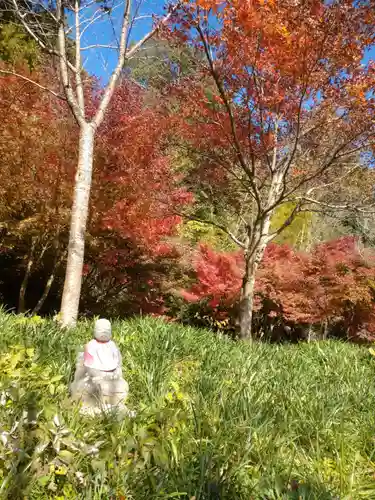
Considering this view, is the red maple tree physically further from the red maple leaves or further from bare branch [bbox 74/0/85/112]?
the red maple leaves

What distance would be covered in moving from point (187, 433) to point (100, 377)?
679mm

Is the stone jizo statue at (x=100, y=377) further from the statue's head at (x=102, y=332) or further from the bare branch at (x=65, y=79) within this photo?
the bare branch at (x=65, y=79)

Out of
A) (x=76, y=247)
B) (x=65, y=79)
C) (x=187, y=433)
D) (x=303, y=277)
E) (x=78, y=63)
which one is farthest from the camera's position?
(x=303, y=277)

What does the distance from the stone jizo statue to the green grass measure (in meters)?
0.14

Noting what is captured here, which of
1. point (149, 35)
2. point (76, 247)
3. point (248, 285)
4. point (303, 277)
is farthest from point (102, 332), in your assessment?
point (303, 277)

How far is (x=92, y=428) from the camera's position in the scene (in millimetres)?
2621

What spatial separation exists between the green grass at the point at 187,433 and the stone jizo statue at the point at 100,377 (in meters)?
0.14

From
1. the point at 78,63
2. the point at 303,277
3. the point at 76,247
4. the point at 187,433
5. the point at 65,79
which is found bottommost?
the point at 187,433

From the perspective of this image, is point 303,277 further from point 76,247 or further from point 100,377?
point 100,377

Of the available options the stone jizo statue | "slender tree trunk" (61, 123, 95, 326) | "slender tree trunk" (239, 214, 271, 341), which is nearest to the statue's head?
the stone jizo statue

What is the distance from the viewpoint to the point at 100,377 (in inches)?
113

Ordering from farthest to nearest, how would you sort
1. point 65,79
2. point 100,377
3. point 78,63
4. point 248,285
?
1. point 248,285
2. point 78,63
3. point 65,79
4. point 100,377

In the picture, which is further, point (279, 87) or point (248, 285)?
point (248, 285)

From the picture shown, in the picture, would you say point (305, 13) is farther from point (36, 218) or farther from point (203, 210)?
point (203, 210)
